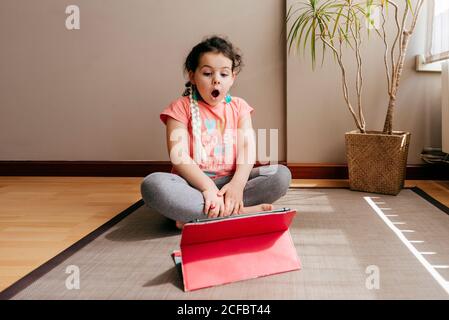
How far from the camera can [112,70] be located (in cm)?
242

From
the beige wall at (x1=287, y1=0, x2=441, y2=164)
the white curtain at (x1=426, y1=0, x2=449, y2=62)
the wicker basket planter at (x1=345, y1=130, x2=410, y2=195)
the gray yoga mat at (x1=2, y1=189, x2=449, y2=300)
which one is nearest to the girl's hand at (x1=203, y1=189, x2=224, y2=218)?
the gray yoga mat at (x1=2, y1=189, x2=449, y2=300)

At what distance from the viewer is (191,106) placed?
1.52 m

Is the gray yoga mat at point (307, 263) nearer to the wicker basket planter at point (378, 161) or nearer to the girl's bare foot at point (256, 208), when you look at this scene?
the girl's bare foot at point (256, 208)

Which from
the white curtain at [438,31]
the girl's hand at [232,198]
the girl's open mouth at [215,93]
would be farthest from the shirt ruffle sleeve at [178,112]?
the white curtain at [438,31]

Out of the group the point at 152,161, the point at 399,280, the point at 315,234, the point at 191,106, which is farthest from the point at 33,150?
the point at 399,280

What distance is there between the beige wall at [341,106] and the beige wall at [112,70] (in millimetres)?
97

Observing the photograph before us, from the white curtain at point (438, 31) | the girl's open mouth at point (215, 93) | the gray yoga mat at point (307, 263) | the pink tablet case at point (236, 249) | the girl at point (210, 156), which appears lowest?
the gray yoga mat at point (307, 263)

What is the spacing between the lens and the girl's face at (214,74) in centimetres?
145

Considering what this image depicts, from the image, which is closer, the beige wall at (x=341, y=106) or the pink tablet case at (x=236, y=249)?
the pink tablet case at (x=236, y=249)

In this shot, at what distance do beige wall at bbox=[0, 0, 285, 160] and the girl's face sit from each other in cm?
91

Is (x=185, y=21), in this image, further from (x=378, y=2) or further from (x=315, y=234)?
(x=315, y=234)

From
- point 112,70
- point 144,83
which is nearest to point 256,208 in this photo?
point 144,83
